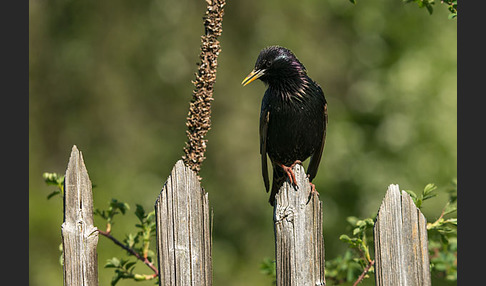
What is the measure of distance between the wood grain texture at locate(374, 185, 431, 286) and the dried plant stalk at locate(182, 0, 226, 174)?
873 millimetres

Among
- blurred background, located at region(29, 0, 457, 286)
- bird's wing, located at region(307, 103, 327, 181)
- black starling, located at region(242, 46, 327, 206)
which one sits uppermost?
blurred background, located at region(29, 0, 457, 286)

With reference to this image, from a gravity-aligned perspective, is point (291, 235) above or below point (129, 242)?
below

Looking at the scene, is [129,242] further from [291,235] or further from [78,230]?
[291,235]

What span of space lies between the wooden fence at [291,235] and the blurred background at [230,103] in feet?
10.6

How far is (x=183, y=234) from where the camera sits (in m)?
2.92

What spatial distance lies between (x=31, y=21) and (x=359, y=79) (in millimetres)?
4031

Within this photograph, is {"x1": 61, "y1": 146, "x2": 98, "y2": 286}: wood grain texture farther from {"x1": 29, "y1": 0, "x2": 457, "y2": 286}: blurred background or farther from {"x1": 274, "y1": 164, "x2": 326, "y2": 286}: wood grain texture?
{"x1": 29, "y1": 0, "x2": 457, "y2": 286}: blurred background

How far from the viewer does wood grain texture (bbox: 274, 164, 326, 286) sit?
9.62 feet

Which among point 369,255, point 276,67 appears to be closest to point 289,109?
point 276,67

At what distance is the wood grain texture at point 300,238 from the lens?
2932mm

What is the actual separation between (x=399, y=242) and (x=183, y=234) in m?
0.98

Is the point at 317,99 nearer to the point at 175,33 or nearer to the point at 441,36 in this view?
the point at 441,36

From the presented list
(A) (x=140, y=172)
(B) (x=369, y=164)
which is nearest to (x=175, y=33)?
(A) (x=140, y=172)

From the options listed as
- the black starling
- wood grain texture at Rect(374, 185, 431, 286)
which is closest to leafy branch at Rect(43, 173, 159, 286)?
the black starling
